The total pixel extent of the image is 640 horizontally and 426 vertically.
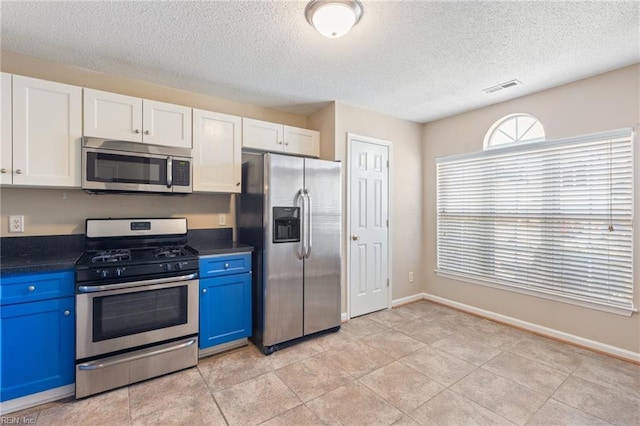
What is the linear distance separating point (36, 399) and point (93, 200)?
151 centimetres

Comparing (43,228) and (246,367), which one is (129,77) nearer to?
(43,228)

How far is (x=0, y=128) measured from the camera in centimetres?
204

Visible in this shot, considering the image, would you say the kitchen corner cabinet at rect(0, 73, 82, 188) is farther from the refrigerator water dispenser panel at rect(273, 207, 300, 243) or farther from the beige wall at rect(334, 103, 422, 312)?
the beige wall at rect(334, 103, 422, 312)

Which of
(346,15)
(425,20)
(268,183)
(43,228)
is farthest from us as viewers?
(268,183)

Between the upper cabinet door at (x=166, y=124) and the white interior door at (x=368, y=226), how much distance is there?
1.77m

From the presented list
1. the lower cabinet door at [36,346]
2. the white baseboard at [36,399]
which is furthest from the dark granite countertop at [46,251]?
the white baseboard at [36,399]

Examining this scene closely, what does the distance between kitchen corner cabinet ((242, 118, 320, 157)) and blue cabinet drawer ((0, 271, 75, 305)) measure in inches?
71.6

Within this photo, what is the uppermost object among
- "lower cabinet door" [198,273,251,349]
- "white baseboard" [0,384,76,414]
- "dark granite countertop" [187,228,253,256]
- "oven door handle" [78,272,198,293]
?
"dark granite countertop" [187,228,253,256]

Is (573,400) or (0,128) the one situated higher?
(0,128)

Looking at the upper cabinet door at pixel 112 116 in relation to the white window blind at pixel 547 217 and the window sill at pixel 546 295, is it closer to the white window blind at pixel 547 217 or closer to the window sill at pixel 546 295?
the white window blind at pixel 547 217

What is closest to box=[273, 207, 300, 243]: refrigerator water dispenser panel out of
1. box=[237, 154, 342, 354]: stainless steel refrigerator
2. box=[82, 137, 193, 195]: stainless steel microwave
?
box=[237, 154, 342, 354]: stainless steel refrigerator

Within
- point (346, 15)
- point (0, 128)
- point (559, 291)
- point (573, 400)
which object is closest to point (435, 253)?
point (559, 291)

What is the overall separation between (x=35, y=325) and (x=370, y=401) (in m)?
2.30

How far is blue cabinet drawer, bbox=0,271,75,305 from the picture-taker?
186 centimetres
